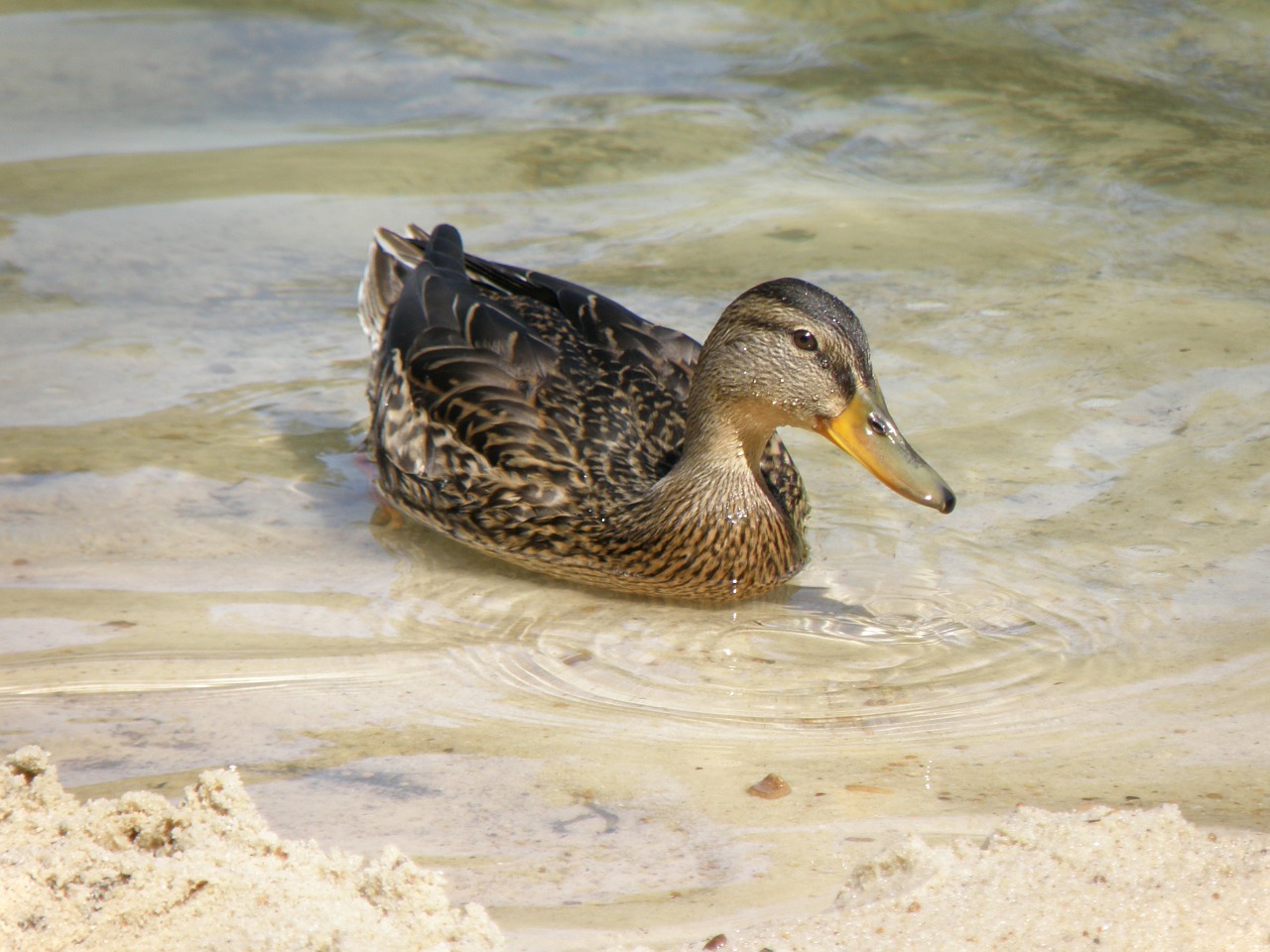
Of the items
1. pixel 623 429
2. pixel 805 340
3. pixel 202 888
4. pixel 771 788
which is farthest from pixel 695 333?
pixel 202 888

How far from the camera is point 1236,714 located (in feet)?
14.1

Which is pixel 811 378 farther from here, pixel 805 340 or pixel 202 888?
pixel 202 888

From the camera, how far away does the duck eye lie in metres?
5.05

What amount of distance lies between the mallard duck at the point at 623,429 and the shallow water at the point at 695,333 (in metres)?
0.19

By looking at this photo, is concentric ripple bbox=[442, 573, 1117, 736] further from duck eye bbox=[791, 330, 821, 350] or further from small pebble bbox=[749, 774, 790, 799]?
duck eye bbox=[791, 330, 821, 350]

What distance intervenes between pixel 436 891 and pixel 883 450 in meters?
2.25

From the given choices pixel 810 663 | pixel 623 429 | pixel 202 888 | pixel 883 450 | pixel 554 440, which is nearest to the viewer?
pixel 202 888

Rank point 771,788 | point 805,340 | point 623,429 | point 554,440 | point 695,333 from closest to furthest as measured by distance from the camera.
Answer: point 771,788, point 805,340, point 554,440, point 623,429, point 695,333

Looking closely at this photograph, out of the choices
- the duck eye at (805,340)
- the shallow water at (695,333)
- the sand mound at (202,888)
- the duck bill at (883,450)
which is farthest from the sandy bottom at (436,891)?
the duck eye at (805,340)

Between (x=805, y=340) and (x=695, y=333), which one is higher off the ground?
(x=805, y=340)

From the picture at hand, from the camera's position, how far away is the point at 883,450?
4.96 m

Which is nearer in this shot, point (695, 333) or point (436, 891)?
point (436, 891)

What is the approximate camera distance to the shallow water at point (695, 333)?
13.3 feet

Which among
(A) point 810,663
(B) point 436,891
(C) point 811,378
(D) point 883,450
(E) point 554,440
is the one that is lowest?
(A) point 810,663
